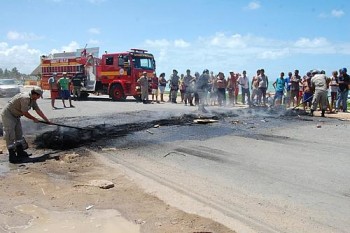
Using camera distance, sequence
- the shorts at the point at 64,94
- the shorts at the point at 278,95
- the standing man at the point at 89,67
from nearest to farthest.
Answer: the shorts at the point at 278,95
the shorts at the point at 64,94
the standing man at the point at 89,67

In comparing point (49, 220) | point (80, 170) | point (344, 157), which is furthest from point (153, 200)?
point (344, 157)

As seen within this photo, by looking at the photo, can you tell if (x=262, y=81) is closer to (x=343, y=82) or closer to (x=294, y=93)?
(x=294, y=93)

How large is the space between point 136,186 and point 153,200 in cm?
68

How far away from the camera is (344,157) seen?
7.25 m

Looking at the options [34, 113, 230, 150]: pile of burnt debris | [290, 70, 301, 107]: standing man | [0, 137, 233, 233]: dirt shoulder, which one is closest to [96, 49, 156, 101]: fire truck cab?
[290, 70, 301, 107]: standing man

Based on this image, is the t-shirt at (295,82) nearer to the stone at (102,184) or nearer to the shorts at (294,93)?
the shorts at (294,93)

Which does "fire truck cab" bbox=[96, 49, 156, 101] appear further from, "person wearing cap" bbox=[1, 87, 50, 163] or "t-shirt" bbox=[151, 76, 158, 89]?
"person wearing cap" bbox=[1, 87, 50, 163]

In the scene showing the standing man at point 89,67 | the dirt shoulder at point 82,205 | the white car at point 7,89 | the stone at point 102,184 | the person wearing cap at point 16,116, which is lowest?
the dirt shoulder at point 82,205

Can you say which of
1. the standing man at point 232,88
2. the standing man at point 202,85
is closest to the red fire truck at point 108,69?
the standing man at point 202,85

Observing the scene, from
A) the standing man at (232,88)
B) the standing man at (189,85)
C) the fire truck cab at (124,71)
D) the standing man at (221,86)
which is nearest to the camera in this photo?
the standing man at (221,86)

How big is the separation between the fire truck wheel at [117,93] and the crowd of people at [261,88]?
69.6 inches

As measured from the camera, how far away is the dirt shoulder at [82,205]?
4.22 meters

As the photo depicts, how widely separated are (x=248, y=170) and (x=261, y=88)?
12.1m

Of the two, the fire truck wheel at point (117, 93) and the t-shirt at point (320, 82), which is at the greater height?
the t-shirt at point (320, 82)
